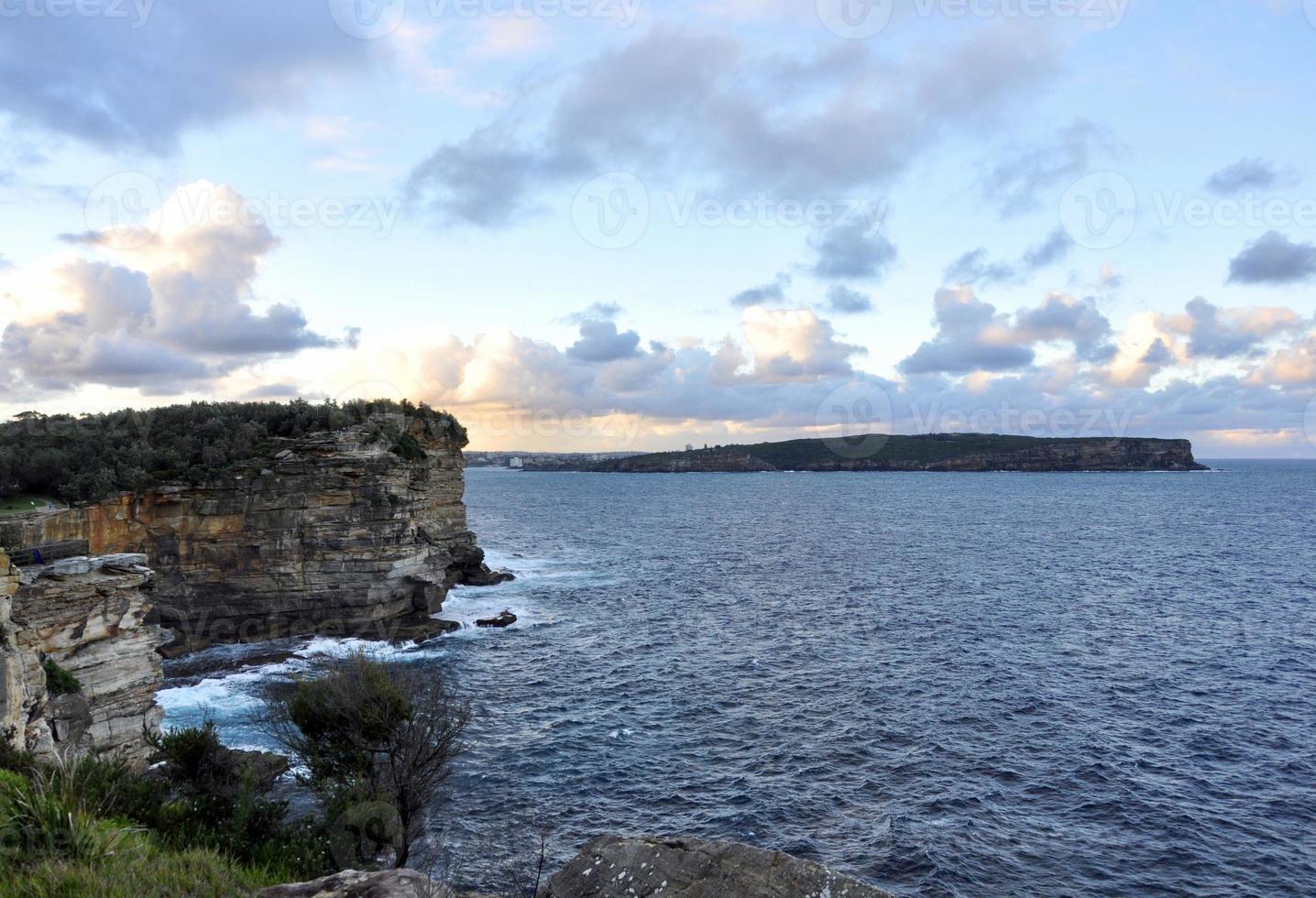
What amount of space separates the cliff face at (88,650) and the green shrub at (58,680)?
7cm

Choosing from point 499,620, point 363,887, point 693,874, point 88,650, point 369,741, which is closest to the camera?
point 363,887

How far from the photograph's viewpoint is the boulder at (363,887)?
24.4 feet

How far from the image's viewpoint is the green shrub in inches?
820

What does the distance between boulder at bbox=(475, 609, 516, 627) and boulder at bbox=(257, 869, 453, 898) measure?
3931cm

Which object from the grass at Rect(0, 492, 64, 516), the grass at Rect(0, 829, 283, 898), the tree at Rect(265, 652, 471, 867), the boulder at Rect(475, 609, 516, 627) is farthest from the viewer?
Answer: the boulder at Rect(475, 609, 516, 627)

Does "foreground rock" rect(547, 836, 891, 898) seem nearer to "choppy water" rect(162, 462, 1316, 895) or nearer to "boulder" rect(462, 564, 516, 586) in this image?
"choppy water" rect(162, 462, 1316, 895)

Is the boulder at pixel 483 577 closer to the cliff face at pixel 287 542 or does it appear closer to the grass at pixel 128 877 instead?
Result: the cliff face at pixel 287 542

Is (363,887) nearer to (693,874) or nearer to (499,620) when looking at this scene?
(693,874)

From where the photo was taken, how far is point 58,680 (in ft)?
69.2

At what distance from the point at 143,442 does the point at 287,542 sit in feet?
31.7

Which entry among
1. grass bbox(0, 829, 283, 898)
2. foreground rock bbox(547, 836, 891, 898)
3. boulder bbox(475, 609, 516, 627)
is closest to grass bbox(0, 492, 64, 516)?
boulder bbox(475, 609, 516, 627)

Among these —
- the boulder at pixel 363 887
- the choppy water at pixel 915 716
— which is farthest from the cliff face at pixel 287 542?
the boulder at pixel 363 887

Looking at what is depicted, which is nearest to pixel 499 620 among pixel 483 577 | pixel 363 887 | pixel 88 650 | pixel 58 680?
pixel 483 577

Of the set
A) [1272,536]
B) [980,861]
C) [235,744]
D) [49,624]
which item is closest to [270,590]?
[235,744]
